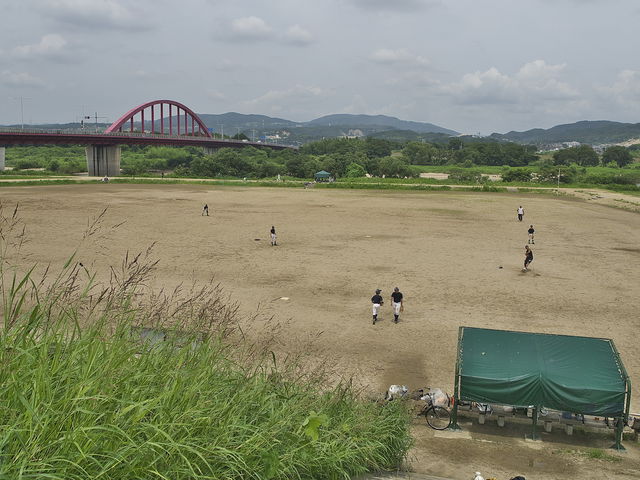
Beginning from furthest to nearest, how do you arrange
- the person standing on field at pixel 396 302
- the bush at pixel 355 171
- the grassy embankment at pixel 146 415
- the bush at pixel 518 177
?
Result: the bush at pixel 355 171 → the bush at pixel 518 177 → the person standing on field at pixel 396 302 → the grassy embankment at pixel 146 415

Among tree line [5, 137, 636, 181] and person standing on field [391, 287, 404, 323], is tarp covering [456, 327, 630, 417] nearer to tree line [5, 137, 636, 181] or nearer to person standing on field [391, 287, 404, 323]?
person standing on field [391, 287, 404, 323]

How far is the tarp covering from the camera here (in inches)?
401

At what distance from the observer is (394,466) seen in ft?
20.3

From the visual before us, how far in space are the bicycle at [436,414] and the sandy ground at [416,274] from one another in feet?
0.77

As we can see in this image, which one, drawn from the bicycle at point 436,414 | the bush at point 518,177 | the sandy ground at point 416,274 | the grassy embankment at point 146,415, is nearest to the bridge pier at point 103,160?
the sandy ground at point 416,274

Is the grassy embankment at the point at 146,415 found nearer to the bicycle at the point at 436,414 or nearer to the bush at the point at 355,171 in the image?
the bicycle at the point at 436,414

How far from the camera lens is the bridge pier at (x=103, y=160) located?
98.3m

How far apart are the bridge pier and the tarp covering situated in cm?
9923

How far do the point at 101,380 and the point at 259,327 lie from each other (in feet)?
40.5

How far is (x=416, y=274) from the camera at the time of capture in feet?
78.9

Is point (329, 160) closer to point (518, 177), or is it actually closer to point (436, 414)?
point (518, 177)

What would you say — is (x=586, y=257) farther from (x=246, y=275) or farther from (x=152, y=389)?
(x=152, y=389)

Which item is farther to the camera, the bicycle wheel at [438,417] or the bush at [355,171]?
the bush at [355,171]

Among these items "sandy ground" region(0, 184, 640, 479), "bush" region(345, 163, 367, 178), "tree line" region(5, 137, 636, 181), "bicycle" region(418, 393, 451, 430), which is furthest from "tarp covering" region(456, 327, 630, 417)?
"bush" region(345, 163, 367, 178)
